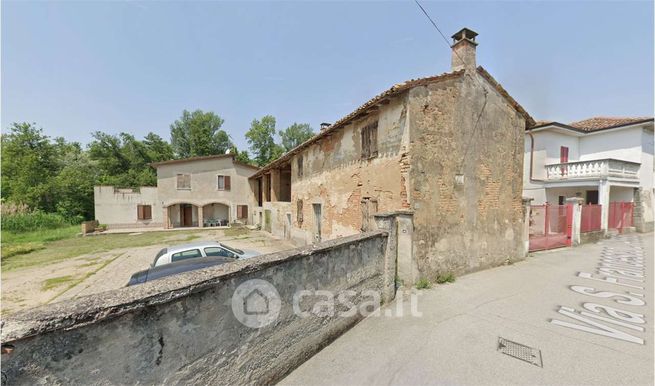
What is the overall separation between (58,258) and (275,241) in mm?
10446

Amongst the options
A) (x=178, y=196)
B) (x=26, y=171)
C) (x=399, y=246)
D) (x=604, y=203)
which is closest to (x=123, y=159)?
(x=26, y=171)

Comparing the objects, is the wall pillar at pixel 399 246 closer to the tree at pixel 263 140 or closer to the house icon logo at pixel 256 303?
the house icon logo at pixel 256 303

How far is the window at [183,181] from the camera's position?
901 inches

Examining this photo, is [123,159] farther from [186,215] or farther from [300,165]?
[300,165]

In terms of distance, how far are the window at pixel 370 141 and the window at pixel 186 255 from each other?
5.68 metres

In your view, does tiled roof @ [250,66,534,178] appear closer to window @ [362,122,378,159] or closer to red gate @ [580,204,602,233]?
window @ [362,122,378,159]

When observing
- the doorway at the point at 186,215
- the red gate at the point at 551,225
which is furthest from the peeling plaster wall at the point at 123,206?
the red gate at the point at 551,225

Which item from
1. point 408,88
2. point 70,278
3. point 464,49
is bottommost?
point 70,278

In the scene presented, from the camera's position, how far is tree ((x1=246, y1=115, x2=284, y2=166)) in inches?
1481

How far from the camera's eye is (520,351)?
3678 mm

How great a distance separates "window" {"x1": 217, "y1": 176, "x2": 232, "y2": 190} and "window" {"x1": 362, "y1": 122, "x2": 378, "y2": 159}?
1943 cm

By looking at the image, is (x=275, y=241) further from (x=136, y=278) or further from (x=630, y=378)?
(x=630, y=378)

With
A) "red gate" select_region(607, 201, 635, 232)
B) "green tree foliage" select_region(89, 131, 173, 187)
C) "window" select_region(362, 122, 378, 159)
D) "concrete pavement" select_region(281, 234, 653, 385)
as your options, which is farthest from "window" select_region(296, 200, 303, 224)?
"green tree foliage" select_region(89, 131, 173, 187)

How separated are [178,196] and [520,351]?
84.0 feet
